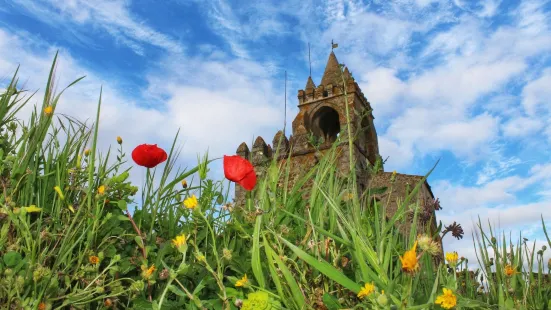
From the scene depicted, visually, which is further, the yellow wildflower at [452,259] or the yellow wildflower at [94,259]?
the yellow wildflower at [94,259]

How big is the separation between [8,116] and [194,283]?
1403 millimetres

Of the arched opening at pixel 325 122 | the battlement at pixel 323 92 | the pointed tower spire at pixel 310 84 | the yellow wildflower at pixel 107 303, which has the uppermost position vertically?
the pointed tower spire at pixel 310 84

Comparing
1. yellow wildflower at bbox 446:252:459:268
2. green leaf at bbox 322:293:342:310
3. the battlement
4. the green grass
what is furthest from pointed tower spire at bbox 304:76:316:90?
green leaf at bbox 322:293:342:310

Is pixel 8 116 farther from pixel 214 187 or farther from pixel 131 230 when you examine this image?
pixel 214 187

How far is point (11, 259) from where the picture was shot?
1.59 m

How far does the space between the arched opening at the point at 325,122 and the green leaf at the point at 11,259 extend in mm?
17866

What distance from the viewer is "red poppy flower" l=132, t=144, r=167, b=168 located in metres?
2.00

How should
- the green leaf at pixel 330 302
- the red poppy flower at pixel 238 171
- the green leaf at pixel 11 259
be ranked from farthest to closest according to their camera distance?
1. the red poppy flower at pixel 238 171
2. the green leaf at pixel 11 259
3. the green leaf at pixel 330 302

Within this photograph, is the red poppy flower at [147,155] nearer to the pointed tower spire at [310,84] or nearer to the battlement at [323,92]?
the battlement at [323,92]

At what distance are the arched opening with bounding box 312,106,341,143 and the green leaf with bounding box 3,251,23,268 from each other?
17866mm

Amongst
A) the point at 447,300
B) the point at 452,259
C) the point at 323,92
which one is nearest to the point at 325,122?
the point at 323,92

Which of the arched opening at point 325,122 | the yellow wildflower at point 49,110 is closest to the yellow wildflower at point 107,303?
the yellow wildflower at point 49,110

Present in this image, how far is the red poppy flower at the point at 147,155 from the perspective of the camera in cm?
200

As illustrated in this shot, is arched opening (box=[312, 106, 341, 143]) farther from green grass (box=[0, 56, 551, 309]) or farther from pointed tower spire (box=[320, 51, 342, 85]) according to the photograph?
green grass (box=[0, 56, 551, 309])
